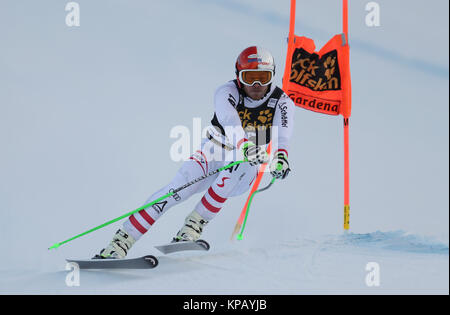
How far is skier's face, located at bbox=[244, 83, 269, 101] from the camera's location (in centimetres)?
427

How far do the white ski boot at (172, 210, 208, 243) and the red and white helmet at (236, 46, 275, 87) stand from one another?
3.96 ft

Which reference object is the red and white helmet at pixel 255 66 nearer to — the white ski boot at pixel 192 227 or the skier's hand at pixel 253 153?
the skier's hand at pixel 253 153

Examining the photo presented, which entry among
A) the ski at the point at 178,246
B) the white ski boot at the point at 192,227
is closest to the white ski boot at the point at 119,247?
the ski at the point at 178,246

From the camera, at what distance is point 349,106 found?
506 centimetres

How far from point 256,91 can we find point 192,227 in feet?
4.16

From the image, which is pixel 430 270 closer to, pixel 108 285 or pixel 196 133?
pixel 196 133

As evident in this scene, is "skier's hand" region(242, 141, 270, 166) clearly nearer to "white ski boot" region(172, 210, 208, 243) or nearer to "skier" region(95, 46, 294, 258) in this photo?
"skier" region(95, 46, 294, 258)

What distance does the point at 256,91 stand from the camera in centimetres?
429

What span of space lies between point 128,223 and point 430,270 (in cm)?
247

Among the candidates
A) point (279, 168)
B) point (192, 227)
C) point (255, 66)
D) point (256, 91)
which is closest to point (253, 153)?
point (279, 168)

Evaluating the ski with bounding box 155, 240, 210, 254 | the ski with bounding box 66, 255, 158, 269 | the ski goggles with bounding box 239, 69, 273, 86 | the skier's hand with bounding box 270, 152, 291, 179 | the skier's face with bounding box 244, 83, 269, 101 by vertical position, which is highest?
the ski goggles with bounding box 239, 69, 273, 86

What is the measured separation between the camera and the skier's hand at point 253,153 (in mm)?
4004

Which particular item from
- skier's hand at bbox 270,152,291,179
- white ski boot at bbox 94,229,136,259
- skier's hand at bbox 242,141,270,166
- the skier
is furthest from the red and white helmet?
white ski boot at bbox 94,229,136,259

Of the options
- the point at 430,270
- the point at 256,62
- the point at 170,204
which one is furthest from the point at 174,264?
the point at 430,270
